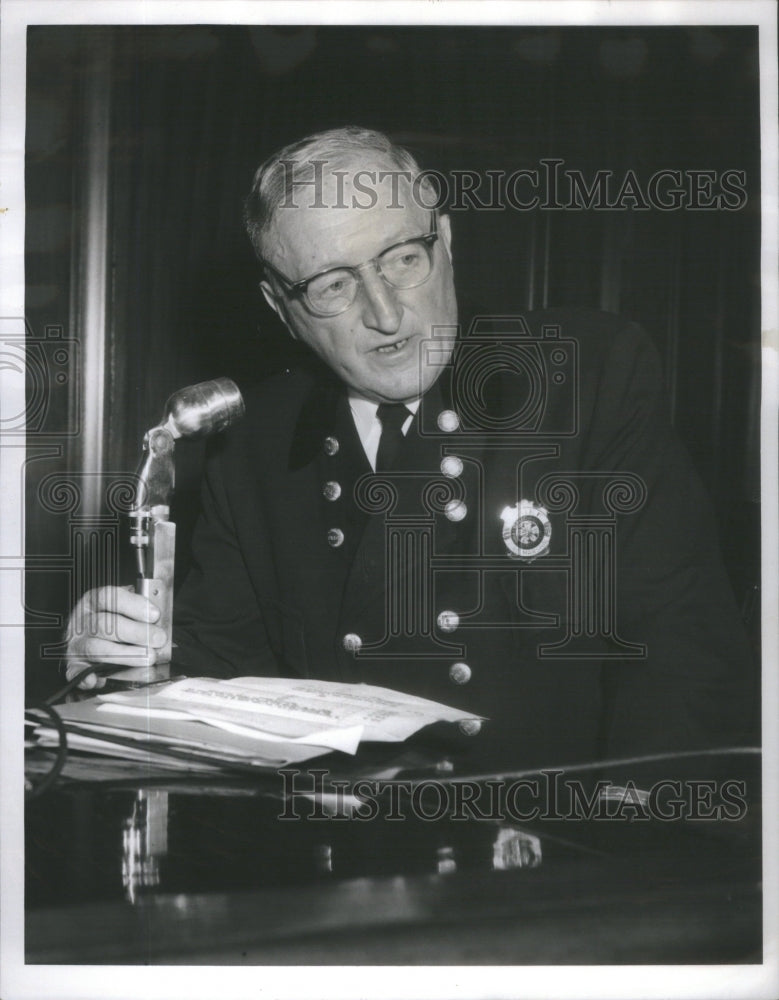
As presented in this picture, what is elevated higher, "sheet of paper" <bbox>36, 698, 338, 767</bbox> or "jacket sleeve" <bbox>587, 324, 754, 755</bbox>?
"jacket sleeve" <bbox>587, 324, 754, 755</bbox>

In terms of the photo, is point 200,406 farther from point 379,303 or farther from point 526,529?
point 526,529

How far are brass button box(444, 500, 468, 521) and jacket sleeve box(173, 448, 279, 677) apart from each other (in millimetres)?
233

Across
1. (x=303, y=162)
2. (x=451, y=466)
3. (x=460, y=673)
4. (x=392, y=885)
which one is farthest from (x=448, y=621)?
(x=303, y=162)

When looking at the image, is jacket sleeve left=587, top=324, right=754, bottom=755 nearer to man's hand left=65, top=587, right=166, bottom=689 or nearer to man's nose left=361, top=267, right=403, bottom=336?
man's nose left=361, top=267, right=403, bottom=336

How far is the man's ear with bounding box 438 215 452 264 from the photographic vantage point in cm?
95

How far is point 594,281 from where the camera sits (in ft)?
3.14

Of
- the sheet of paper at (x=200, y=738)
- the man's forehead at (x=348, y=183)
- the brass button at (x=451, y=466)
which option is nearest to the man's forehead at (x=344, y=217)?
the man's forehead at (x=348, y=183)

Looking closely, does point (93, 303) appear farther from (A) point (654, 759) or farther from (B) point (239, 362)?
(A) point (654, 759)

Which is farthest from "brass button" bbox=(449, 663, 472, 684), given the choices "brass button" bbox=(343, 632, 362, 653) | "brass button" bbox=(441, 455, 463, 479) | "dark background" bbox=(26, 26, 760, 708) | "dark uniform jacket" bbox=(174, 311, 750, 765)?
"dark background" bbox=(26, 26, 760, 708)

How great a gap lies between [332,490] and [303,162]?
1.17 ft

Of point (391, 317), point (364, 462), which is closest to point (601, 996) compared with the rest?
point (364, 462)

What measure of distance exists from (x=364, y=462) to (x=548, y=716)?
0.34m

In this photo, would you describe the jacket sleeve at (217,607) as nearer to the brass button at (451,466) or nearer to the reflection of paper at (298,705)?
the reflection of paper at (298,705)

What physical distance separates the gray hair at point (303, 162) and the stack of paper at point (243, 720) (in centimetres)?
48
